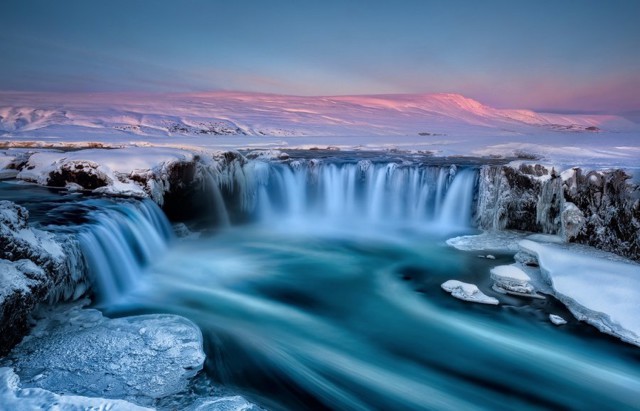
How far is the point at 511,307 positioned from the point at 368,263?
2.28 meters

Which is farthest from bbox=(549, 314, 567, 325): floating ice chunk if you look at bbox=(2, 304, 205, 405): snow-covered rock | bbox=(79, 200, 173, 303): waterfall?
bbox=(79, 200, 173, 303): waterfall

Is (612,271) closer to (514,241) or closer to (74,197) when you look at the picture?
(514,241)

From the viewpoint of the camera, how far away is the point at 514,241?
663 cm

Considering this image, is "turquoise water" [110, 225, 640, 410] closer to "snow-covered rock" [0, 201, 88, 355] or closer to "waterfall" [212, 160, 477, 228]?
"snow-covered rock" [0, 201, 88, 355]

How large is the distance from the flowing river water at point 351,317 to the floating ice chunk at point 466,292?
13 centimetres

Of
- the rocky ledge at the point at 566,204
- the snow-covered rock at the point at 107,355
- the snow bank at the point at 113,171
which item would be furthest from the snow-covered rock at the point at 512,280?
the snow bank at the point at 113,171

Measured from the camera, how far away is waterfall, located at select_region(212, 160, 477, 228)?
8.45 m

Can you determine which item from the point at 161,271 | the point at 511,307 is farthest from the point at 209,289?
the point at 511,307

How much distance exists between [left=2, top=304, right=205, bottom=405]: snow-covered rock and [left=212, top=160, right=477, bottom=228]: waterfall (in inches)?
196

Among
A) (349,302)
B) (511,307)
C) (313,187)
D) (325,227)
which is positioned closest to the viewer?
(511,307)

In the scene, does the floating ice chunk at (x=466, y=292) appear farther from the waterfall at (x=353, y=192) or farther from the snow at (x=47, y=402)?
the snow at (x=47, y=402)

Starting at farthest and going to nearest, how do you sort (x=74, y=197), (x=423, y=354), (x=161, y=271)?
(x=74, y=197)
(x=161, y=271)
(x=423, y=354)

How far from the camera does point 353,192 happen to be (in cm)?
937

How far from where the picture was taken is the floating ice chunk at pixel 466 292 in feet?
15.0
